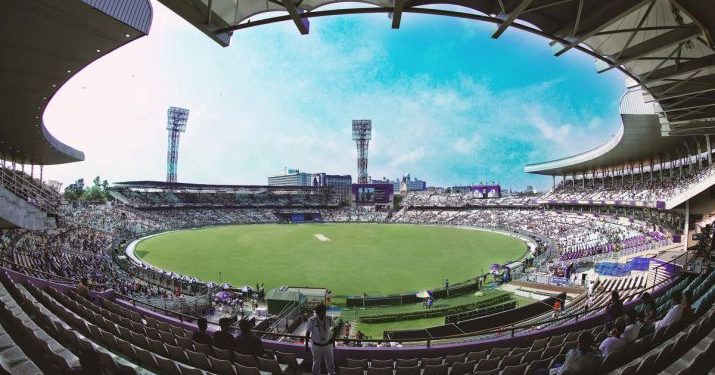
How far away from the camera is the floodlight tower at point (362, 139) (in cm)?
9169

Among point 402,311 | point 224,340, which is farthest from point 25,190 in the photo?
point 224,340

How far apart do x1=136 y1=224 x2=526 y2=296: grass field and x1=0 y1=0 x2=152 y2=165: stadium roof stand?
1491cm

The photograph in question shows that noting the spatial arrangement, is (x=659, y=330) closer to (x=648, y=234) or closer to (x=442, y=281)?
(x=442, y=281)

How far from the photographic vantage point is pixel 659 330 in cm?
532

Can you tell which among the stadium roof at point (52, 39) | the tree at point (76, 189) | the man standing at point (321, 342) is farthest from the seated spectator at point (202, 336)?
the tree at point (76, 189)

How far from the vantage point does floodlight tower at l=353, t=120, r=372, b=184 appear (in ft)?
301

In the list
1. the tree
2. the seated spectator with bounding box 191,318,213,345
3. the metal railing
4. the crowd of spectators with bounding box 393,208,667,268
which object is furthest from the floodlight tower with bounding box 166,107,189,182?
the seated spectator with bounding box 191,318,213,345

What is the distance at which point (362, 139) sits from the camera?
92625 mm

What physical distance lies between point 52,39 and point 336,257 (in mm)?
26751

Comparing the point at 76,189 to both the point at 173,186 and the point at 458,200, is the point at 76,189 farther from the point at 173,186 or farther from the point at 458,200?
the point at 458,200

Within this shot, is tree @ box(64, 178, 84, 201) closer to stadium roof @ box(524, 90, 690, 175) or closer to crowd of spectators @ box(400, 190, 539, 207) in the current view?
crowd of spectators @ box(400, 190, 539, 207)

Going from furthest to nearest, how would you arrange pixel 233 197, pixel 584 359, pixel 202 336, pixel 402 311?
pixel 233 197
pixel 402 311
pixel 202 336
pixel 584 359

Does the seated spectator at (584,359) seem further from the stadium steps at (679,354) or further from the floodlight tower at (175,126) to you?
the floodlight tower at (175,126)

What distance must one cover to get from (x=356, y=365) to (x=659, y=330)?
468 centimetres
